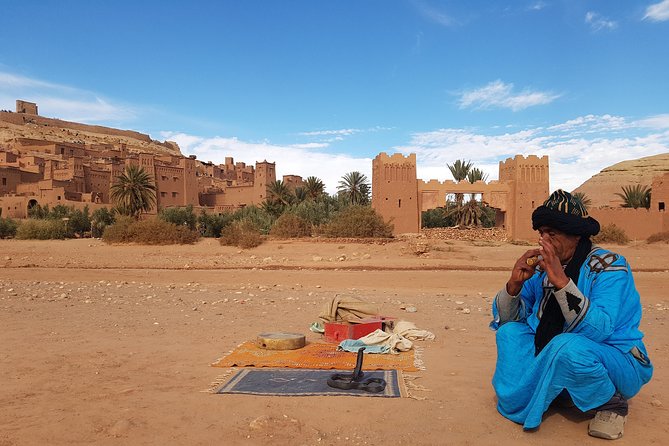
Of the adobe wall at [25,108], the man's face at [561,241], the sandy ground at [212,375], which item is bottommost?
the sandy ground at [212,375]

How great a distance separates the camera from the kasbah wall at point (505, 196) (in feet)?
99.4

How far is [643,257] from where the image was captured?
73.1ft

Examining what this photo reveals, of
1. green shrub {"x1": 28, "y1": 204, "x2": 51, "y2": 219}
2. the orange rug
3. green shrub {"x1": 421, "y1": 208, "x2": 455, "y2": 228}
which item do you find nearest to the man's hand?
the orange rug

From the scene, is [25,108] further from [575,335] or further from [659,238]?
[575,335]

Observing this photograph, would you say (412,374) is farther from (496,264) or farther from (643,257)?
(643,257)

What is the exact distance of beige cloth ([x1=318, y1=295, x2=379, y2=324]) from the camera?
6.81 m

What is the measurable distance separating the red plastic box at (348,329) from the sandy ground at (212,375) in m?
0.41

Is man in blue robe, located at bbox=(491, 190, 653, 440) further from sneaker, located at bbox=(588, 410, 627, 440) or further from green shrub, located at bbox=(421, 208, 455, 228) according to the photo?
green shrub, located at bbox=(421, 208, 455, 228)

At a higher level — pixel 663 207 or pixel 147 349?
pixel 663 207

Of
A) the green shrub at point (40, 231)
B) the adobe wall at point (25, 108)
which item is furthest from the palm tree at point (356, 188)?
the adobe wall at point (25, 108)

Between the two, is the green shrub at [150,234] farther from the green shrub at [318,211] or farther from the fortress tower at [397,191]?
the fortress tower at [397,191]

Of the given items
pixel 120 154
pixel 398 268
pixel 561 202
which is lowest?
pixel 398 268

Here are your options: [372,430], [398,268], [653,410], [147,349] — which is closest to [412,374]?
[372,430]

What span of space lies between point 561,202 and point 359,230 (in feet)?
78.7
